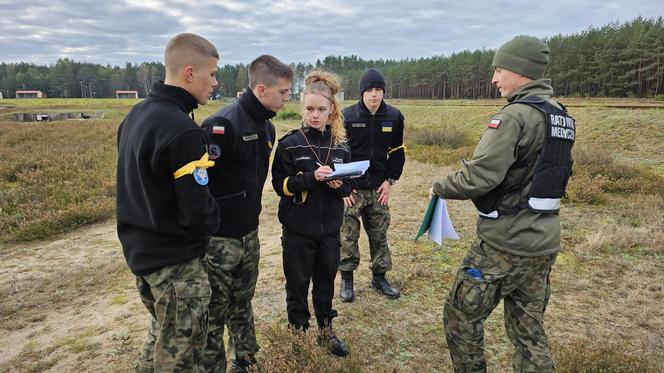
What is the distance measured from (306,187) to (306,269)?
704 millimetres

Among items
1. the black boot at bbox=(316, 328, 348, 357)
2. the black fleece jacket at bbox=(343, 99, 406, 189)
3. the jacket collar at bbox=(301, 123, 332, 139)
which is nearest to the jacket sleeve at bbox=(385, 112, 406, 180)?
the black fleece jacket at bbox=(343, 99, 406, 189)

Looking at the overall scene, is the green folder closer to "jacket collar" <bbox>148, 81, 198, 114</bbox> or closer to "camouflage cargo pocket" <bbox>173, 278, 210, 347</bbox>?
"camouflage cargo pocket" <bbox>173, 278, 210, 347</bbox>

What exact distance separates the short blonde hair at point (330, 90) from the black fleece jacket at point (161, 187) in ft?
4.00

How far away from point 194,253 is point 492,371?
103 inches

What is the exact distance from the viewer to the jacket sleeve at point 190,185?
201 cm

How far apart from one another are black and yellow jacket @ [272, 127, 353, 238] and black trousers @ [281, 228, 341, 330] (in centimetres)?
10

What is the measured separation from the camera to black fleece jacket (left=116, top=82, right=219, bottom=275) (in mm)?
2006

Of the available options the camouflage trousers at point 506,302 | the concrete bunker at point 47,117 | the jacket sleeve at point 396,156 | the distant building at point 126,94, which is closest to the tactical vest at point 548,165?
the camouflage trousers at point 506,302

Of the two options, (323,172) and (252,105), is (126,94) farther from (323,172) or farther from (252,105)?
(323,172)

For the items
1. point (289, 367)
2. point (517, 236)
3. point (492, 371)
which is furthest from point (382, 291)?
point (517, 236)

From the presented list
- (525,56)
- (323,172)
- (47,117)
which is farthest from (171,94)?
(47,117)

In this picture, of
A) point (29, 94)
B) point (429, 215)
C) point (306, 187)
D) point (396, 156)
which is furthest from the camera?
point (29, 94)

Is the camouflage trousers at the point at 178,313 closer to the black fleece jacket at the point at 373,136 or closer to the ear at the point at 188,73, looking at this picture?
the ear at the point at 188,73

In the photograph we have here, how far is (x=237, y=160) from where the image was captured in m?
2.75
